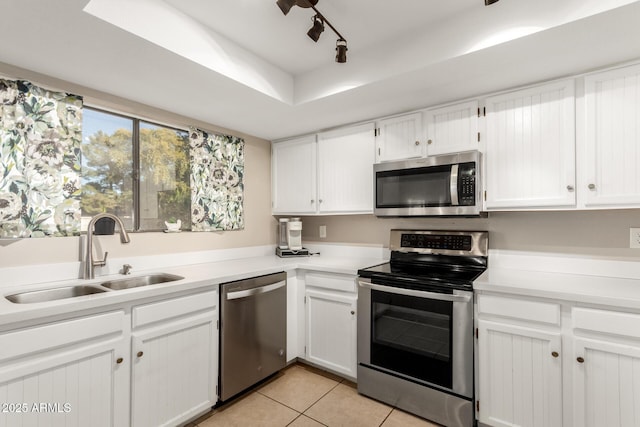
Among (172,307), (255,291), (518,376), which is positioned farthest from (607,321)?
(172,307)

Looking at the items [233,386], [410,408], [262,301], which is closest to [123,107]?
[262,301]

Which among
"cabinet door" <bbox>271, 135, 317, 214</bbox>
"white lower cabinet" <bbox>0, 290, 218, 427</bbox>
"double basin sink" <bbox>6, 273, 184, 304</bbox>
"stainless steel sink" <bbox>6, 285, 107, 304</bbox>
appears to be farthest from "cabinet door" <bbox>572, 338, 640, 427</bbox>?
"stainless steel sink" <bbox>6, 285, 107, 304</bbox>

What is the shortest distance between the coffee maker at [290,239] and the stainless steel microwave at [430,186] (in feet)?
3.02

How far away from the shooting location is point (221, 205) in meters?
2.85

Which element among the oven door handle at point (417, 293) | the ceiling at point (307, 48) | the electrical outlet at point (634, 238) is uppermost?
the ceiling at point (307, 48)

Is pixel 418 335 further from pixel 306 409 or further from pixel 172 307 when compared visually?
pixel 172 307

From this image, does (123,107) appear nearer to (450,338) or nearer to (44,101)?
(44,101)

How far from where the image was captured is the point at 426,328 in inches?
78.7

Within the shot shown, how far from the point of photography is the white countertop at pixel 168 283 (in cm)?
135

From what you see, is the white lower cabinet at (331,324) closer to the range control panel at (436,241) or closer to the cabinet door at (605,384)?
the range control panel at (436,241)

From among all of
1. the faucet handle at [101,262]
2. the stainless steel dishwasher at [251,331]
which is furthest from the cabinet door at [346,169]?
the faucet handle at [101,262]

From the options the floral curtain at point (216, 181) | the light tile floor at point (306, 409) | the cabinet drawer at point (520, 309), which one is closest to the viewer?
the cabinet drawer at point (520, 309)

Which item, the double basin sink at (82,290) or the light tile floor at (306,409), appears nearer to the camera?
the double basin sink at (82,290)

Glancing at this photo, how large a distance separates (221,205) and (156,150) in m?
0.68
